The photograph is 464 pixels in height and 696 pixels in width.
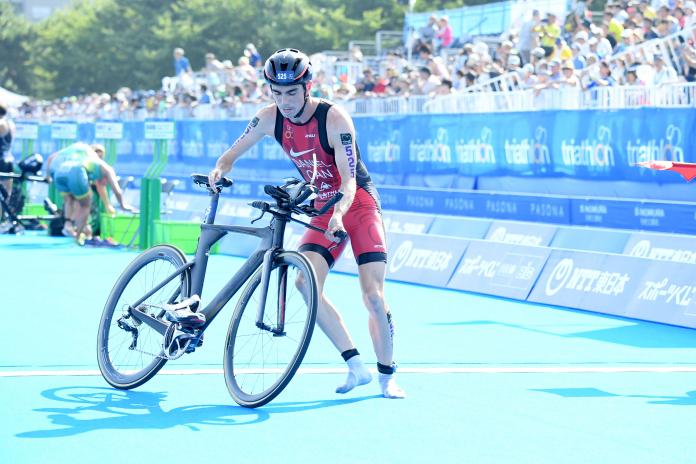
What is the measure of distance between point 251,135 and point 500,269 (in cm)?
650

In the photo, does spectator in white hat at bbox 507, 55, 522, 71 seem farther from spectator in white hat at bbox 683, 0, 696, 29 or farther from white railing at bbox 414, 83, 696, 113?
spectator in white hat at bbox 683, 0, 696, 29

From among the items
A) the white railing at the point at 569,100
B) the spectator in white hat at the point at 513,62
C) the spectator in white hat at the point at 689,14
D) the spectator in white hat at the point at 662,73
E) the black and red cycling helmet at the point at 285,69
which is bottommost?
the black and red cycling helmet at the point at 285,69

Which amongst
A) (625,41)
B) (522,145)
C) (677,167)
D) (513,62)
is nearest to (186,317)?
(677,167)

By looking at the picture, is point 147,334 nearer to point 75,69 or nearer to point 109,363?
point 109,363

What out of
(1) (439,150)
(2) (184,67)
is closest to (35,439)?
(1) (439,150)

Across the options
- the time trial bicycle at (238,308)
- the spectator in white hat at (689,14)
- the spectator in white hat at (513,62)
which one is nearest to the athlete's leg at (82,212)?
the spectator in white hat at (513,62)

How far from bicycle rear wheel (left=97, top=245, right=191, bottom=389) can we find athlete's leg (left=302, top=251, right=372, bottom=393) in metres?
0.74

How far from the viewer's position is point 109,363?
311 inches

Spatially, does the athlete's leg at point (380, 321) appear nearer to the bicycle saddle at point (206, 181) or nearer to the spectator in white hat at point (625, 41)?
the bicycle saddle at point (206, 181)

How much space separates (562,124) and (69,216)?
24.6ft

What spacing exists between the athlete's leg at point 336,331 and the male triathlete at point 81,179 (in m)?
11.3

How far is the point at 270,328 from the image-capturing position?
7.14m

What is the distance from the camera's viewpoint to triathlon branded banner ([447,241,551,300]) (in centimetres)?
1337

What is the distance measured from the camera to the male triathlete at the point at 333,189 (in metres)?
7.39
